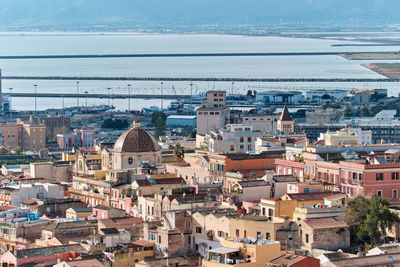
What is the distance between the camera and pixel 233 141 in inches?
1973

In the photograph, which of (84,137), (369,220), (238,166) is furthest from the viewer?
(84,137)

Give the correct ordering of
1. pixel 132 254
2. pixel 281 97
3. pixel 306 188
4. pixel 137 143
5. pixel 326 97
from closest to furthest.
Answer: pixel 132 254 → pixel 306 188 → pixel 137 143 → pixel 326 97 → pixel 281 97

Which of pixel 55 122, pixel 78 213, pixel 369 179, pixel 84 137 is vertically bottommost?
pixel 84 137

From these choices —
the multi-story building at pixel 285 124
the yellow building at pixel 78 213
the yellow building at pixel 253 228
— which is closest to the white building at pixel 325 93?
the multi-story building at pixel 285 124

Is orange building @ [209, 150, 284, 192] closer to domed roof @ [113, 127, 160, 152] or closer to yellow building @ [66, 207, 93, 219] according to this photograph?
domed roof @ [113, 127, 160, 152]

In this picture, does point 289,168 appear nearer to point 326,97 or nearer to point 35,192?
point 35,192

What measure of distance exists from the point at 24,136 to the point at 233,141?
2996cm

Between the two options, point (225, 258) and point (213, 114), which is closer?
point (225, 258)

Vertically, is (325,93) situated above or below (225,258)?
Result: above

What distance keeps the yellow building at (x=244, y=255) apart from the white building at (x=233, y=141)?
2158 cm

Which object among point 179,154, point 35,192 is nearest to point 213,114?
point 179,154

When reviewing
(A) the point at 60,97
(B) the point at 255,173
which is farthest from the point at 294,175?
(A) the point at 60,97

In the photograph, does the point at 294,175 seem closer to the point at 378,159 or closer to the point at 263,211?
the point at 378,159

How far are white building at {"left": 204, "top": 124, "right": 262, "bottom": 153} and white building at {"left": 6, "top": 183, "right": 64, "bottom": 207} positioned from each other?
859 centimetres
